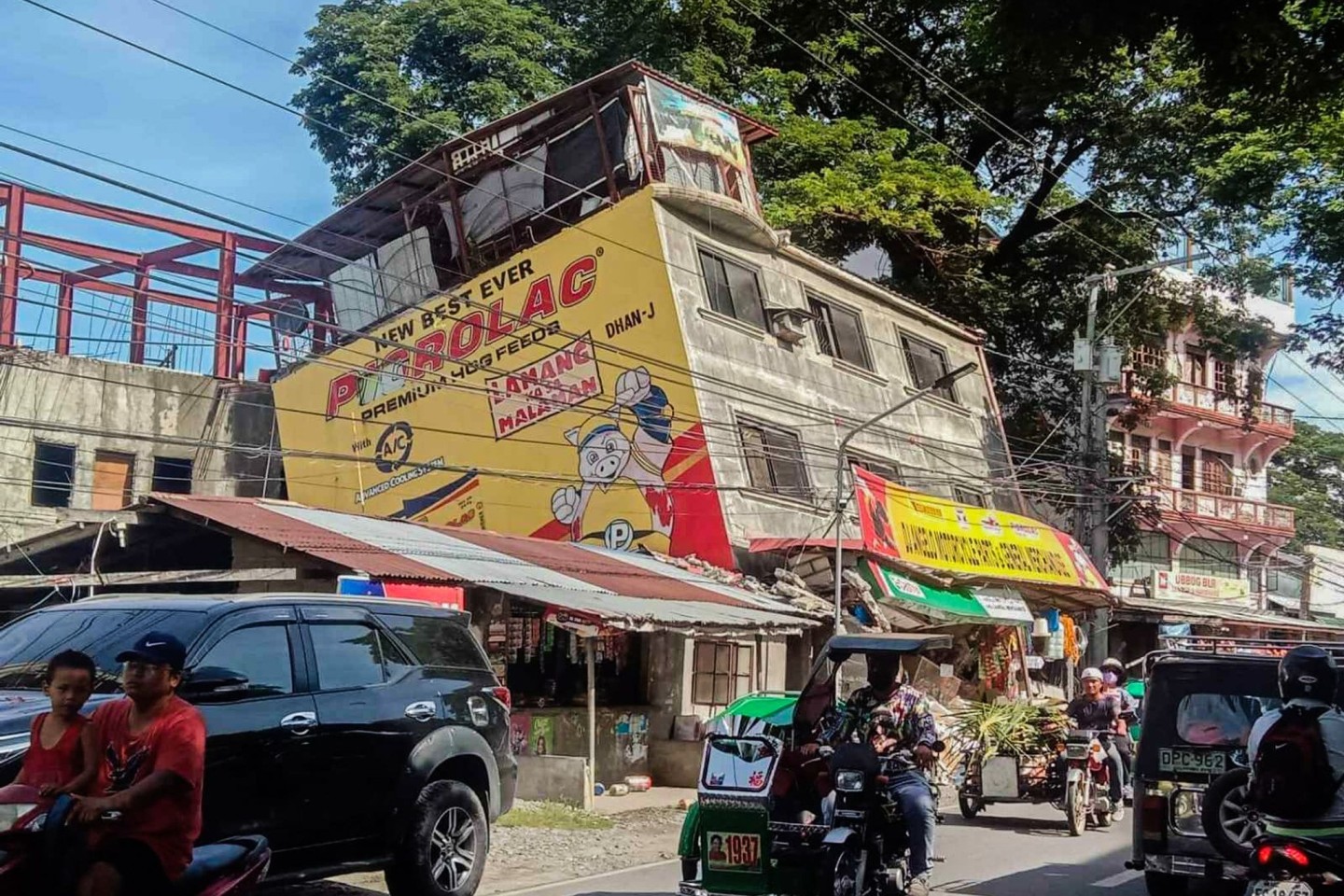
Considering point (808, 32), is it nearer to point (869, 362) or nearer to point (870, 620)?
point (869, 362)

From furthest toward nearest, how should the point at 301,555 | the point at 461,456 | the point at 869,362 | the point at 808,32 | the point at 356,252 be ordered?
the point at 808,32 < the point at 356,252 < the point at 869,362 < the point at 461,456 < the point at 301,555

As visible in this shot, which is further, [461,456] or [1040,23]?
[461,456]

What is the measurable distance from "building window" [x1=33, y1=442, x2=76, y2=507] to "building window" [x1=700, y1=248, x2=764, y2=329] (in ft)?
44.5

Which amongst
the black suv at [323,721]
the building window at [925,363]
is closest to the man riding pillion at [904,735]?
the black suv at [323,721]

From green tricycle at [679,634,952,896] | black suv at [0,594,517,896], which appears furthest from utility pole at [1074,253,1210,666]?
black suv at [0,594,517,896]

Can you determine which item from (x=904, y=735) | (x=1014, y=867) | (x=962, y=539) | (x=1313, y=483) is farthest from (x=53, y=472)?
(x=1313, y=483)

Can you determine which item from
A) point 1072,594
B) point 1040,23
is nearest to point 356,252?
point 1072,594

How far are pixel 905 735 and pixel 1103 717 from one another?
7490mm

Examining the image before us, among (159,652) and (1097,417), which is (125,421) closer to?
(1097,417)

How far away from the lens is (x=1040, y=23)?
25.4ft

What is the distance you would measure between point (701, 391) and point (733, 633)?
5.59 meters

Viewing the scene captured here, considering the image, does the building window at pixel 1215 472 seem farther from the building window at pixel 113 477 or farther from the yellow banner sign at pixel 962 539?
the building window at pixel 113 477

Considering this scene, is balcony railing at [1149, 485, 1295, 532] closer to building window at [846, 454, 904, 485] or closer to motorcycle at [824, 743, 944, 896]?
building window at [846, 454, 904, 485]

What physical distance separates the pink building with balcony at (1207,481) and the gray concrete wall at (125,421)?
2313 cm
